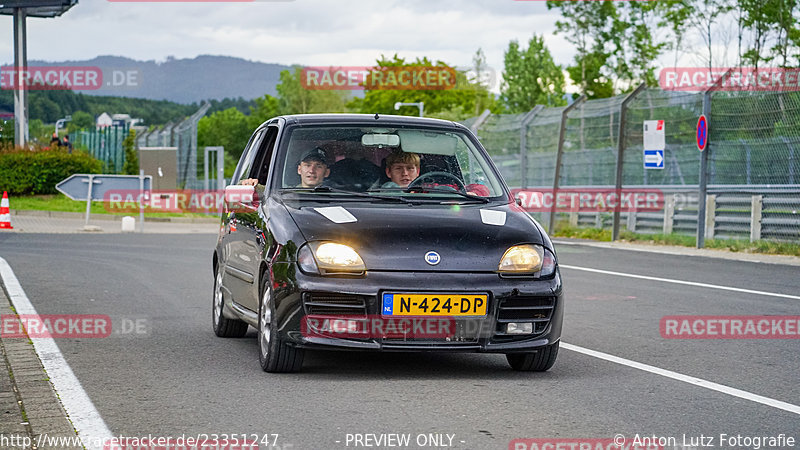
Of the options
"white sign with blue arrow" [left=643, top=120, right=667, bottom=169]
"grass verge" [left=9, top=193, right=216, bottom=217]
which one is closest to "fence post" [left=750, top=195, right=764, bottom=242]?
"white sign with blue arrow" [left=643, top=120, right=667, bottom=169]

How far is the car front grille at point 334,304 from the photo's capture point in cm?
689

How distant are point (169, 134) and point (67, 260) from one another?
90.5 feet

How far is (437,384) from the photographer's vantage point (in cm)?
698

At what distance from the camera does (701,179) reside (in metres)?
21.8

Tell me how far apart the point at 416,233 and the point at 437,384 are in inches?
33.4

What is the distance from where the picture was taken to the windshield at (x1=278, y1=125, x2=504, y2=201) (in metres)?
7.99

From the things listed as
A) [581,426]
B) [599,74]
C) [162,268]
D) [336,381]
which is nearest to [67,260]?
[162,268]

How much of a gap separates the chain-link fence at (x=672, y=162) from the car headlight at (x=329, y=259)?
1386 cm

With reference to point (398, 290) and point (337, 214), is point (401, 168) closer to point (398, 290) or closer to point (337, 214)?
point (337, 214)

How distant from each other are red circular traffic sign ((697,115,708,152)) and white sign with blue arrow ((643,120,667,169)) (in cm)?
128

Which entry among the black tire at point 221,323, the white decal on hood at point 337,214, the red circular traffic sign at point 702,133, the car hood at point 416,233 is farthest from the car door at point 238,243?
the red circular traffic sign at point 702,133

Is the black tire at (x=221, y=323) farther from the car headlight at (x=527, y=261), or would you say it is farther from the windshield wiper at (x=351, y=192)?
the car headlight at (x=527, y=261)

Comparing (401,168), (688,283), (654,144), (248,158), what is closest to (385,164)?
(401,168)

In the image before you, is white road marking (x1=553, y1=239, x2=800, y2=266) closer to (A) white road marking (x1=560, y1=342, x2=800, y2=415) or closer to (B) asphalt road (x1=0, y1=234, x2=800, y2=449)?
(B) asphalt road (x1=0, y1=234, x2=800, y2=449)
